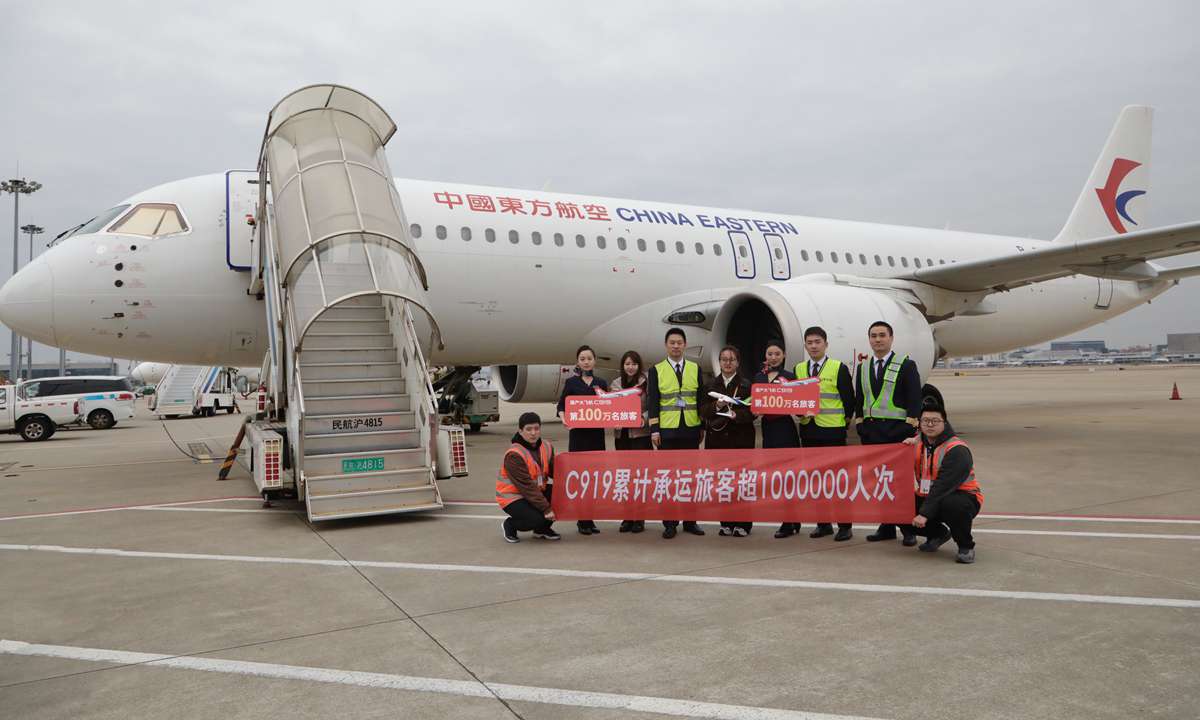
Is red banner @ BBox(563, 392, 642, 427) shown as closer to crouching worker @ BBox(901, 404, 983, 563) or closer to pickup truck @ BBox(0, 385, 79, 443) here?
crouching worker @ BBox(901, 404, 983, 563)

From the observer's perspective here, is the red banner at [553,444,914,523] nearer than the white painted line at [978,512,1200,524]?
Yes

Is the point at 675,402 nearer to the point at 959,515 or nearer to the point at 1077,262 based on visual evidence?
the point at 959,515

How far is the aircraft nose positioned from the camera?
8.52m

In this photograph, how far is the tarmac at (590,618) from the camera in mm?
2885

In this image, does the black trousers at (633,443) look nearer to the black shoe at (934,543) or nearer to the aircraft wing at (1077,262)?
the black shoe at (934,543)

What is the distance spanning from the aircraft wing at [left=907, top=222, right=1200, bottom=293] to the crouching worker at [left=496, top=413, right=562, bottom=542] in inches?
314

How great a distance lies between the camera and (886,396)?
5.80 meters

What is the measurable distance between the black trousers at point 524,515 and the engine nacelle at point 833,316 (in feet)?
14.7

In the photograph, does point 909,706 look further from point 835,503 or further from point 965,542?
point 835,503

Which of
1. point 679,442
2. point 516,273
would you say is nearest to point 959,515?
point 679,442

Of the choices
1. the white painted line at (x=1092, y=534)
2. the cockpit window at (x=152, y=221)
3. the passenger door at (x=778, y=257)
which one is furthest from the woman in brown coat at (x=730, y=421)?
the passenger door at (x=778, y=257)

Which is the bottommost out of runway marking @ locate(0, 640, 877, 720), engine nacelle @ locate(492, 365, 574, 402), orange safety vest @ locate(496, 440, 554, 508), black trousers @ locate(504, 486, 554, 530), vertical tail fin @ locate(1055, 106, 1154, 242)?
runway marking @ locate(0, 640, 877, 720)

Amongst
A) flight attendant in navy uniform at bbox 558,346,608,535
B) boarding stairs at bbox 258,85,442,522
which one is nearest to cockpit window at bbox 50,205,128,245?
boarding stairs at bbox 258,85,442,522

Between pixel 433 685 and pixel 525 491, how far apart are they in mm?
2716
